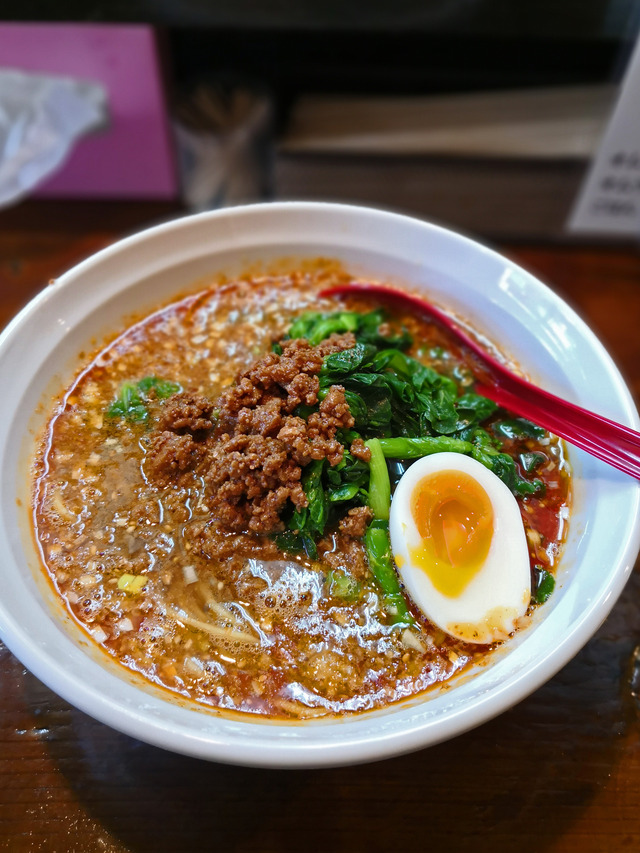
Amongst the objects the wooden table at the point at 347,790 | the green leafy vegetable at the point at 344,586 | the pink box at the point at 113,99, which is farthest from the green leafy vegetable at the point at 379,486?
the pink box at the point at 113,99

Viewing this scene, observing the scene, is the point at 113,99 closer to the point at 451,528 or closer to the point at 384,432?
the point at 384,432

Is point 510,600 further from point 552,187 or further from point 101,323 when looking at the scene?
point 552,187

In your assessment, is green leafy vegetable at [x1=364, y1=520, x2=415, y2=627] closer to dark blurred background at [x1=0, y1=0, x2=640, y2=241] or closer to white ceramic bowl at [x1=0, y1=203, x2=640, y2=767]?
white ceramic bowl at [x1=0, y1=203, x2=640, y2=767]

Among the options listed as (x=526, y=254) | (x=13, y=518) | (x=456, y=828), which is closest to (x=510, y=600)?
(x=456, y=828)

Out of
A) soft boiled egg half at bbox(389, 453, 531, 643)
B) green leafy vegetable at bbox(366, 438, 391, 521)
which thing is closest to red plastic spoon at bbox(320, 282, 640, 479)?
soft boiled egg half at bbox(389, 453, 531, 643)

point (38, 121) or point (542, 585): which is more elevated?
point (38, 121)

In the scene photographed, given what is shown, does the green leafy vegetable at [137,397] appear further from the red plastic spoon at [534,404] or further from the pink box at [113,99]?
the pink box at [113,99]

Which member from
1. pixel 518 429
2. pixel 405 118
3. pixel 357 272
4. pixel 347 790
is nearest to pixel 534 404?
pixel 518 429
